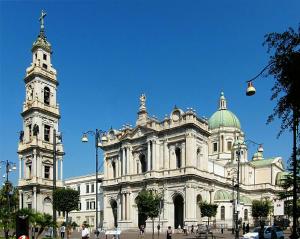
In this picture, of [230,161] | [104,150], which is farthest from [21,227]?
[230,161]

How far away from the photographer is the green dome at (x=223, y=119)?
101m

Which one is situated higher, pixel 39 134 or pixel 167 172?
pixel 39 134

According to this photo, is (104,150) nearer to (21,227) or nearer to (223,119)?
(223,119)

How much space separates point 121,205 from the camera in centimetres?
7175

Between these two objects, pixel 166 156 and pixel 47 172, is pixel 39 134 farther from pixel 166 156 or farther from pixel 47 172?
pixel 166 156

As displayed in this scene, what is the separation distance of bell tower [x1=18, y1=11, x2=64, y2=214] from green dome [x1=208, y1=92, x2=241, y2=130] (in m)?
39.4

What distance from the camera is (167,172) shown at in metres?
65.8

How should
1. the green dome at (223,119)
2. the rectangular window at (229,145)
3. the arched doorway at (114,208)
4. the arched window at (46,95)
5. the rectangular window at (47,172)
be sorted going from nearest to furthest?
the rectangular window at (47,172)
the arched doorway at (114,208)
the arched window at (46,95)
the rectangular window at (229,145)
the green dome at (223,119)

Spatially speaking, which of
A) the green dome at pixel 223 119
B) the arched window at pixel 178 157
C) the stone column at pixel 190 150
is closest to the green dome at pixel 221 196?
the arched window at pixel 178 157

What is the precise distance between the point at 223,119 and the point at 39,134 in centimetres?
4490

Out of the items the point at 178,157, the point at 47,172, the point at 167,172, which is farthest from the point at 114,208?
the point at 178,157

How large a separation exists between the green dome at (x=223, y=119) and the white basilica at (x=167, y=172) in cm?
2030

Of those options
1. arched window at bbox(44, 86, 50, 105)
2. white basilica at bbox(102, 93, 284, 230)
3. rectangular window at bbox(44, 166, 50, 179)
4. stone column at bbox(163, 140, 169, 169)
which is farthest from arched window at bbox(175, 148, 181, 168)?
arched window at bbox(44, 86, 50, 105)

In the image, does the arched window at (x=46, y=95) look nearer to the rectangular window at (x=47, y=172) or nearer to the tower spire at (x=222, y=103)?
the rectangular window at (x=47, y=172)
